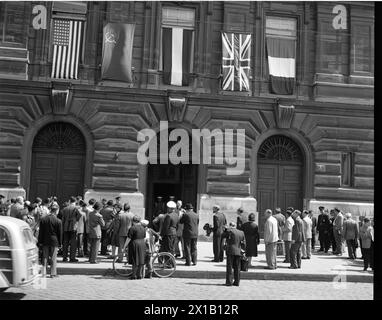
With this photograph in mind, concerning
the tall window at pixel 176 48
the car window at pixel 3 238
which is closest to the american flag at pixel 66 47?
the tall window at pixel 176 48

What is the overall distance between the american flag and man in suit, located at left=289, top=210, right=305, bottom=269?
12266 mm

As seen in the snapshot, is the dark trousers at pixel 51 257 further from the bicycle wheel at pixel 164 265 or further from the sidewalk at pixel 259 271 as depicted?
the bicycle wheel at pixel 164 265

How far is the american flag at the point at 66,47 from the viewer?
872 inches

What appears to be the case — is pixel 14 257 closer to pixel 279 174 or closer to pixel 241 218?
pixel 241 218

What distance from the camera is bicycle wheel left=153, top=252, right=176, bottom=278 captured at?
1352 centimetres

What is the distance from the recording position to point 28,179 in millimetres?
21906

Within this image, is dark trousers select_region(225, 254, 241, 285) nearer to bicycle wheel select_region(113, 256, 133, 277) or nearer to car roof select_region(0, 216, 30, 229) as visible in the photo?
bicycle wheel select_region(113, 256, 133, 277)

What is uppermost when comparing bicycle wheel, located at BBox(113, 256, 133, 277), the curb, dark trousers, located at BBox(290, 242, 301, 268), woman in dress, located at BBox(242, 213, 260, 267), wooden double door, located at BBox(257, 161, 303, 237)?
wooden double door, located at BBox(257, 161, 303, 237)

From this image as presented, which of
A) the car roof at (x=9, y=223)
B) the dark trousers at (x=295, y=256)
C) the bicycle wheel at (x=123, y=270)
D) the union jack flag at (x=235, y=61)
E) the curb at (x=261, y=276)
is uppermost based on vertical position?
the union jack flag at (x=235, y=61)

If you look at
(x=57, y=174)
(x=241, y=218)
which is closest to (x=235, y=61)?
(x=241, y=218)

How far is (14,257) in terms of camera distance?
963 centimetres

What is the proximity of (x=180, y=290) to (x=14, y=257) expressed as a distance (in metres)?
3.98

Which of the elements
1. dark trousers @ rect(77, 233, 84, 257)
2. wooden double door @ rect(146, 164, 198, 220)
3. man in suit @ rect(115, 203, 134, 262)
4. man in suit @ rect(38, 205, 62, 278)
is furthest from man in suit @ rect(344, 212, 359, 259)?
man in suit @ rect(38, 205, 62, 278)

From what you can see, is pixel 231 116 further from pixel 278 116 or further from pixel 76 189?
pixel 76 189
